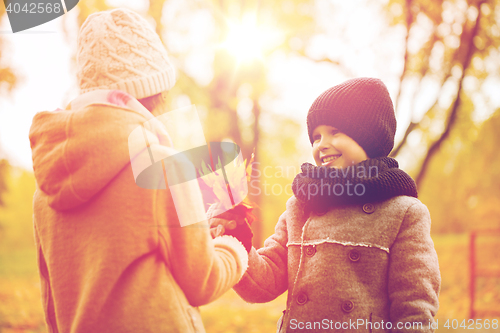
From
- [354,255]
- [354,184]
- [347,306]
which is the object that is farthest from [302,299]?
[354,184]

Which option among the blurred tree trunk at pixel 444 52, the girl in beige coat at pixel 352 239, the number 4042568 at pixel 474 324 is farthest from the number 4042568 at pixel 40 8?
the number 4042568 at pixel 474 324

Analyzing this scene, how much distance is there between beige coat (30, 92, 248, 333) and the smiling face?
77 centimetres

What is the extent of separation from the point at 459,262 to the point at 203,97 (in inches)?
451

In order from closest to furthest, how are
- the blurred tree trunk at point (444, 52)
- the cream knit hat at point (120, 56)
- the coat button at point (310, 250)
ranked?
the cream knit hat at point (120, 56)
the coat button at point (310, 250)
the blurred tree trunk at point (444, 52)

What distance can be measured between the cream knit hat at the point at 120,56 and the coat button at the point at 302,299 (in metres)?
1.10

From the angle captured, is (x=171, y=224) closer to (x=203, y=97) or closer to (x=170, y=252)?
(x=170, y=252)

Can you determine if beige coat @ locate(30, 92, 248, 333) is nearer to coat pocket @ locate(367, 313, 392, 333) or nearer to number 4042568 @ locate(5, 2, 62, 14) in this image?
coat pocket @ locate(367, 313, 392, 333)

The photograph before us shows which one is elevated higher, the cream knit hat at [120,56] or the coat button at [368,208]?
the cream knit hat at [120,56]

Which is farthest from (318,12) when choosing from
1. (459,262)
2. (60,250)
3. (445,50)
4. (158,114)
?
(459,262)

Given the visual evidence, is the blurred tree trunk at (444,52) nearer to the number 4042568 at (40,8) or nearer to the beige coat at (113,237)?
the number 4042568 at (40,8)

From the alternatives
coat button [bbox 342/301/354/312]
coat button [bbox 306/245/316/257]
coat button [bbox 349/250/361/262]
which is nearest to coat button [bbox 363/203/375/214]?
coat button [bbox 349/250/361/262]

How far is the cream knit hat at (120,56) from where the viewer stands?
4.45 ft

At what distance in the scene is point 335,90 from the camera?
1790mm

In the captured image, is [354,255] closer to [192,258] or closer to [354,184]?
[354,184]
